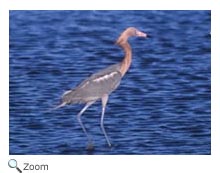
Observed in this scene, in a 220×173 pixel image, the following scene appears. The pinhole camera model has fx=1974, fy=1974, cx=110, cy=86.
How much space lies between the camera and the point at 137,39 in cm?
1562

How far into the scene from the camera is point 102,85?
15.1 meters

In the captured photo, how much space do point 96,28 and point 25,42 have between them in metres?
0.58

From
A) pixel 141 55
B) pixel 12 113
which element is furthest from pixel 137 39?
pixel 12 113

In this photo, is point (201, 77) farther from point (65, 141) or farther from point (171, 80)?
point (65, 141)

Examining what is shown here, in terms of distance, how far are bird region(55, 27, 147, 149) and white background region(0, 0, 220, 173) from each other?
33 centimetres

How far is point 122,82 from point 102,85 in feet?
1.15

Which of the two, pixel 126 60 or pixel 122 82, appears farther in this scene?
pixel 122 82

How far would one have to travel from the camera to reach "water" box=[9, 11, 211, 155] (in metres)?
15.2
